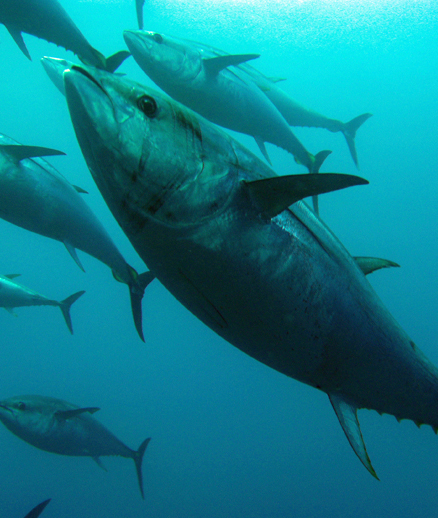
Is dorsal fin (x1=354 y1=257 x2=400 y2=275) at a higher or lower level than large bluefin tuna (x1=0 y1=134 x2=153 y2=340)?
higher

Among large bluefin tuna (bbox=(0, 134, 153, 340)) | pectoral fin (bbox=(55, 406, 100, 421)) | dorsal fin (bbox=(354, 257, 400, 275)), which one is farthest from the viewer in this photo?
pectoral fin (bbox=(55, 406, 100, 421))

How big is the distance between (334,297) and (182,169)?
666 millimetres

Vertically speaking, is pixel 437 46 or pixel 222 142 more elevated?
pixel 437 46

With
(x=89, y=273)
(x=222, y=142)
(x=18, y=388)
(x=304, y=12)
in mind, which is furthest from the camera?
(x=89, y=273)

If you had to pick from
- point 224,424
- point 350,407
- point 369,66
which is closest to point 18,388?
point 224,424

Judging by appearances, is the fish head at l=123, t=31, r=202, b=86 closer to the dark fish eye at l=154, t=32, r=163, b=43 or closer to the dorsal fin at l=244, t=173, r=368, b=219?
the dark fish eye at l=154, t=32, r=163, b=43

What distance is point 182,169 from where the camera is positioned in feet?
3.12

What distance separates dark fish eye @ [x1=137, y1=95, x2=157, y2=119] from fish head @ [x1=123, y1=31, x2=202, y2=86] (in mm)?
2139

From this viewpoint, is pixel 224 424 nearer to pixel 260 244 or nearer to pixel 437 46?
pixel 260 244

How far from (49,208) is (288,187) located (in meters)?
2.01

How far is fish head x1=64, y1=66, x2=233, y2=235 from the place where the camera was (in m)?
0.88

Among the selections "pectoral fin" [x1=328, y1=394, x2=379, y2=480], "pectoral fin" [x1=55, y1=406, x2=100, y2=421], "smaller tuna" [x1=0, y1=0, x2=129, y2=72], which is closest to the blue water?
"pectoral fin" [x1=55, y1=406, x2=100, y2=421]

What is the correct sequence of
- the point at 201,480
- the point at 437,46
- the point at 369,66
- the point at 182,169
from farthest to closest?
the point at 369,66, the point at 437,46, the point at 201,480, the point at 182,169

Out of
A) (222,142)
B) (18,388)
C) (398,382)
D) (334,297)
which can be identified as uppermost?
(222,142)
